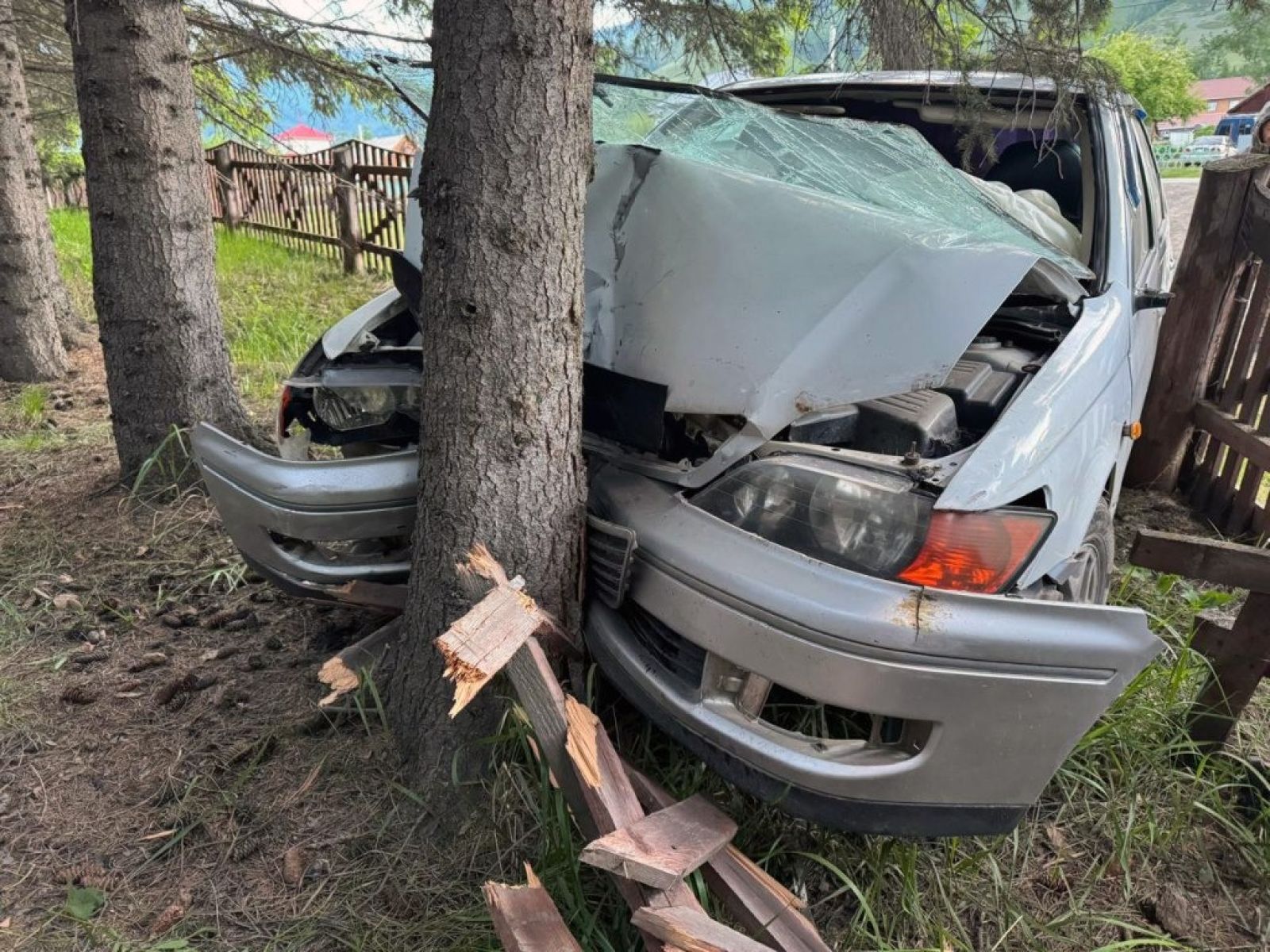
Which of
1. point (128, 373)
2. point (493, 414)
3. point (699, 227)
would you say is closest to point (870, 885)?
point (493, 414)

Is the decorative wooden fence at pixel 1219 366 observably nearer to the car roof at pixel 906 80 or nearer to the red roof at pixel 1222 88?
the car roof at pixel 906 80

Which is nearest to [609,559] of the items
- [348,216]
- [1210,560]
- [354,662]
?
[354,662]

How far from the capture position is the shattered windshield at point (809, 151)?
7.16 ft

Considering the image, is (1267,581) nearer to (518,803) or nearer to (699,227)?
(699,227)

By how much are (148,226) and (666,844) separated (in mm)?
3117

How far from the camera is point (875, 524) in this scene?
168 cm

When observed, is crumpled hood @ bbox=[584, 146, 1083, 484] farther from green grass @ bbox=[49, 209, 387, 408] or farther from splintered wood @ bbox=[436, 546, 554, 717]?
green grass @ bbox=[49, 209, 387, 408]

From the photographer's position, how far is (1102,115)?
289cm

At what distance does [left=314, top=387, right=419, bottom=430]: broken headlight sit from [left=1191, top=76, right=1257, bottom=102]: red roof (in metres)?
89.6

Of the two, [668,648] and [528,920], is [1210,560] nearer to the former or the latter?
[668,648]

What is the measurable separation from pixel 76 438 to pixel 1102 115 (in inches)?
198

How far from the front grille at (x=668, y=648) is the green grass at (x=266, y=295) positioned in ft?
12.6

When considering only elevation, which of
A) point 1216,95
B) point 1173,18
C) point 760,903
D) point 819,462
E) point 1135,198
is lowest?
point 760,903

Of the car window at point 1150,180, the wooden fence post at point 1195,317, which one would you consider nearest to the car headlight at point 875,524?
the car window at point 1150,180
